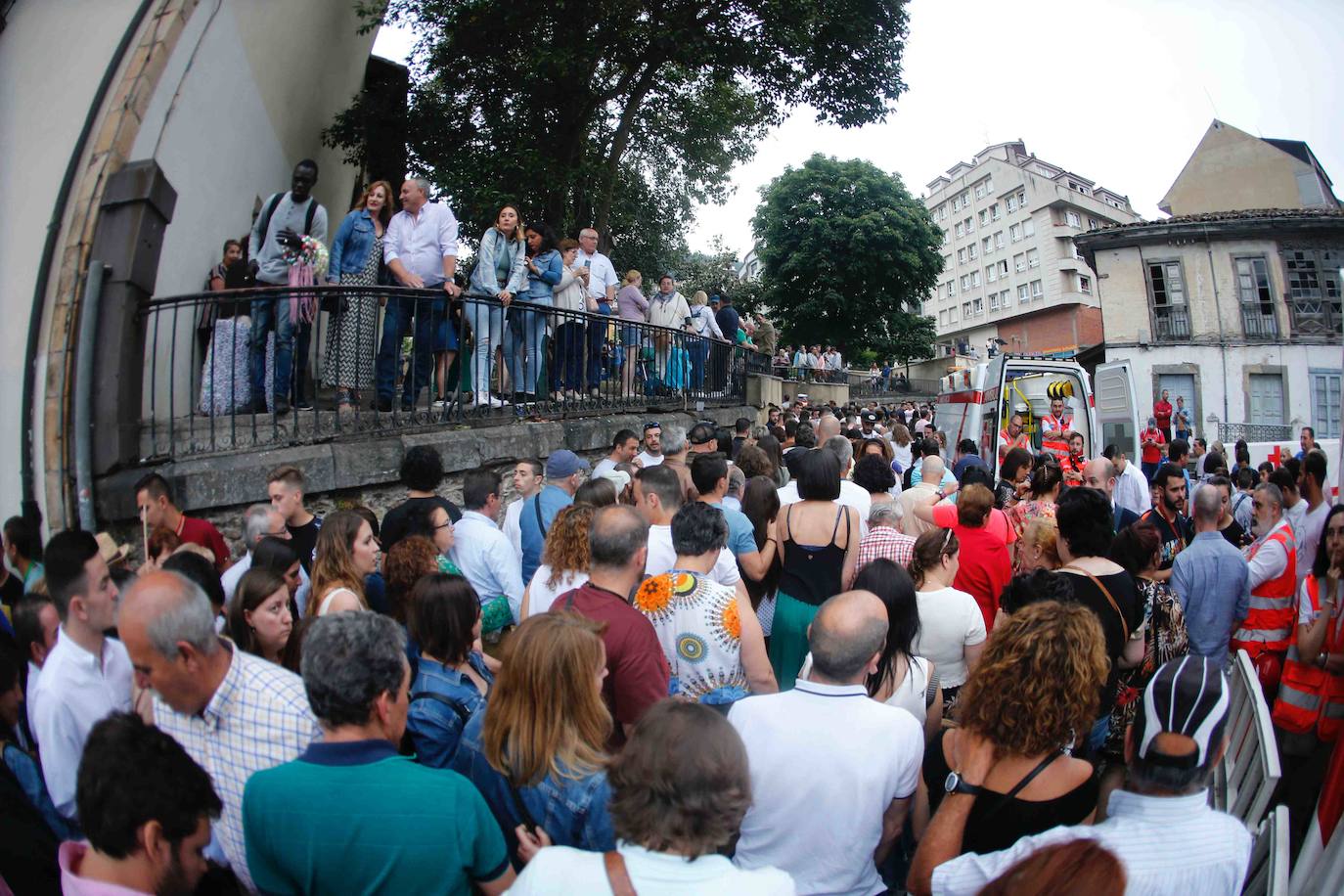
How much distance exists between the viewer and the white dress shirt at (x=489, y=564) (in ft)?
15.0

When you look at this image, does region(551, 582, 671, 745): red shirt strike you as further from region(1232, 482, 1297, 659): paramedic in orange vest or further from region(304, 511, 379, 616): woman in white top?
region(1232, 482, 1297, 659): paramedic in orange vest

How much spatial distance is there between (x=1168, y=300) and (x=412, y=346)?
27.6 meters

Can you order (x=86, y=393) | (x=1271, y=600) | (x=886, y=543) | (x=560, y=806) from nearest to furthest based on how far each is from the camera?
(x=560, y=806) < (x=886, y=543) < (x=1271, y=600) < (x=86, y=393)

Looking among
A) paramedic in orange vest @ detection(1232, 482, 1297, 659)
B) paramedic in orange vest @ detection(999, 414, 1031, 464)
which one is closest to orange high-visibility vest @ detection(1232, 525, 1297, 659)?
paramedic in orange vest @ detection(1232, 482, 1297, 659)

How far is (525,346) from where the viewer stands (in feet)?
27.6

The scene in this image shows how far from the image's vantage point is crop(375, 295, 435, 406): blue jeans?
7043 mm

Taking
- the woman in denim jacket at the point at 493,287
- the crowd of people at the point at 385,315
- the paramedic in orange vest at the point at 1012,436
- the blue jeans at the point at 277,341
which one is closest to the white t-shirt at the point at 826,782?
the crowd of people at the point at 385,315

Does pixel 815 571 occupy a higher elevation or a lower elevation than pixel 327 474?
lower

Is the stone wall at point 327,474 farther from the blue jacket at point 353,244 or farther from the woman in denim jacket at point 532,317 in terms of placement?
the blue jacket at point 353,244

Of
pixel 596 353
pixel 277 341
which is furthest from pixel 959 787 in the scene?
pixel 596 353

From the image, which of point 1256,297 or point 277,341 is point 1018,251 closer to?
point 1256,297

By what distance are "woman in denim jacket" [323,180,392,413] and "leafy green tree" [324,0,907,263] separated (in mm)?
6031

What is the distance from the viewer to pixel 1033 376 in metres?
13.6

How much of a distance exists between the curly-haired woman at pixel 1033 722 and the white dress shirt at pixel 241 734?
2.00 meters
